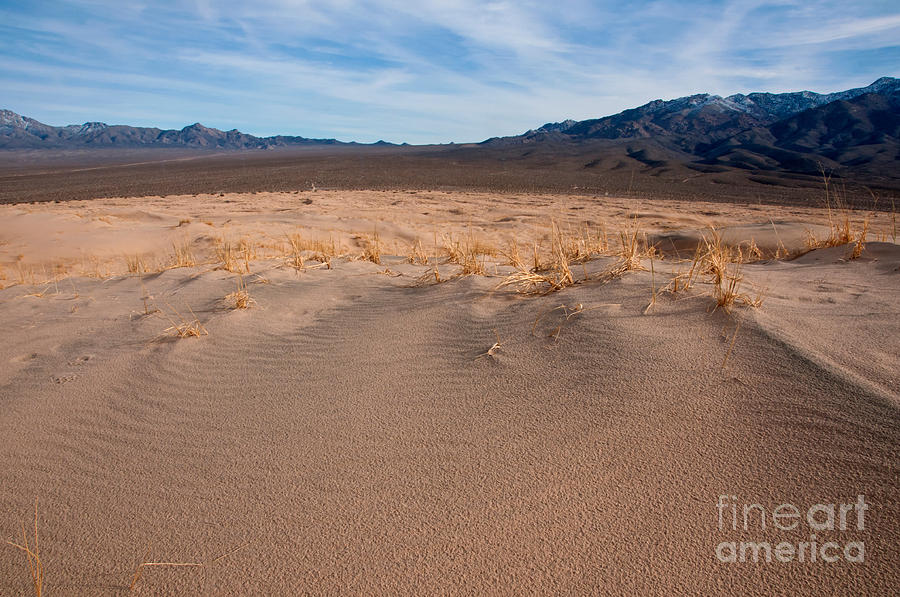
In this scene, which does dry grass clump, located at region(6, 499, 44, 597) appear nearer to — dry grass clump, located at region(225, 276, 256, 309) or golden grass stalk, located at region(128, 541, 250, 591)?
golden grass stalk, located at region(128, 541, 250, 591)

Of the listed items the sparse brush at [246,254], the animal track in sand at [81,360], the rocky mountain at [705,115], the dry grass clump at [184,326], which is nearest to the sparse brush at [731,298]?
the dry grass clump at [184,326]

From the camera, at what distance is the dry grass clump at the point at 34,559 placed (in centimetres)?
111

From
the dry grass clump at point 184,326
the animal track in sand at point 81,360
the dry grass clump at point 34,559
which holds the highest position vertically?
the dry grass clump at point 184,326

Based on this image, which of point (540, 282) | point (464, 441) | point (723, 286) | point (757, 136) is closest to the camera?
point (464, 441)

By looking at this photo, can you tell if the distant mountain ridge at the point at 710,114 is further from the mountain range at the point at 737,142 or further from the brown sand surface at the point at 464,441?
the brown sand surface at the point at 464,441

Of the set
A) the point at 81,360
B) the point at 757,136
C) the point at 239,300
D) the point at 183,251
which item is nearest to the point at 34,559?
the point at 81,360

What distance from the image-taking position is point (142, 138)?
16700 centimetres

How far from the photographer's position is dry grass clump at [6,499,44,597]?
3.63 ft

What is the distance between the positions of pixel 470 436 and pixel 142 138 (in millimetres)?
201369

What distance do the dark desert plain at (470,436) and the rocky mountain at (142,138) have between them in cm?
16651

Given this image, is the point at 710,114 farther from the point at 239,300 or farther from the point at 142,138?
the point at 142,138

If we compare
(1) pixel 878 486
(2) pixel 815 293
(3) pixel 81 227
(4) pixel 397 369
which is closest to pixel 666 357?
(1) pixel 878 486

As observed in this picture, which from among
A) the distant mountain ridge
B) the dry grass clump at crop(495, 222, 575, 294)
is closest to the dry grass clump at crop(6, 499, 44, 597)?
the dry grass clump at crop(495, 222, 575, 294)

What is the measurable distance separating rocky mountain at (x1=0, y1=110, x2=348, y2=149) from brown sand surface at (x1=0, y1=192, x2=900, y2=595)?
166690 mm
